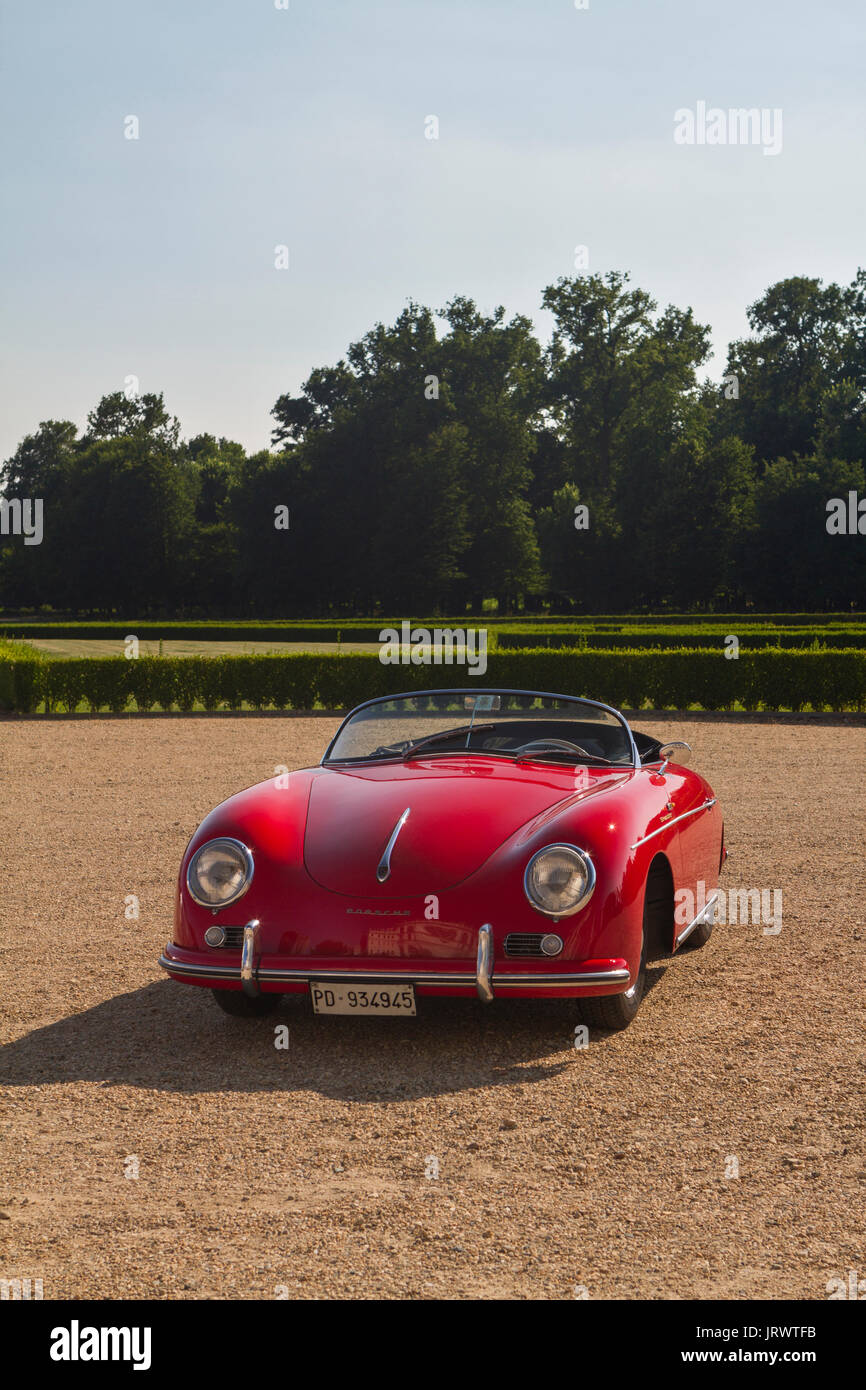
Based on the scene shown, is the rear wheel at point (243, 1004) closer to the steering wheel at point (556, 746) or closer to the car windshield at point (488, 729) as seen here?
the car windshield at point (488, 729)

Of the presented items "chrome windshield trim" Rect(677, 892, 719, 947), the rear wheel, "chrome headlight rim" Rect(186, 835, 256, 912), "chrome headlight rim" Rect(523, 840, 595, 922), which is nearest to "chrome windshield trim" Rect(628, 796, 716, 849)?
"chrome headlight rim" Rect(523, 840, 595, 922)

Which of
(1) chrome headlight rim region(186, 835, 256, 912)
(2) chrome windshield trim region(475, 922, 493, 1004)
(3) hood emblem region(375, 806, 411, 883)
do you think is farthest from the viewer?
(1) chrome headlight rim region(186, 835, 256, 912)

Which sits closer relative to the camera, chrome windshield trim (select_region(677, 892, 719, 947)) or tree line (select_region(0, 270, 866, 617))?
chrome windshield trim (select_region(677, 892, 719, 947))

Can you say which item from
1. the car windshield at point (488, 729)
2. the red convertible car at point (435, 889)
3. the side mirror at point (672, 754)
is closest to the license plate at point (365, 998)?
the red convertible car at point (435, 889)

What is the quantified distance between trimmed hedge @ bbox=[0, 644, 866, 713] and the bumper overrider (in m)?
18.8

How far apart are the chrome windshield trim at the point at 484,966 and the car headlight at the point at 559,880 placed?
0.24m

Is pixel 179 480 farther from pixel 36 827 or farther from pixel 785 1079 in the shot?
pixel 785 1079

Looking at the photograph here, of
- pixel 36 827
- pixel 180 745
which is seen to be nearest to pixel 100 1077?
pixel 36 827

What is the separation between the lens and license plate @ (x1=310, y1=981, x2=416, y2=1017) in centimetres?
489
